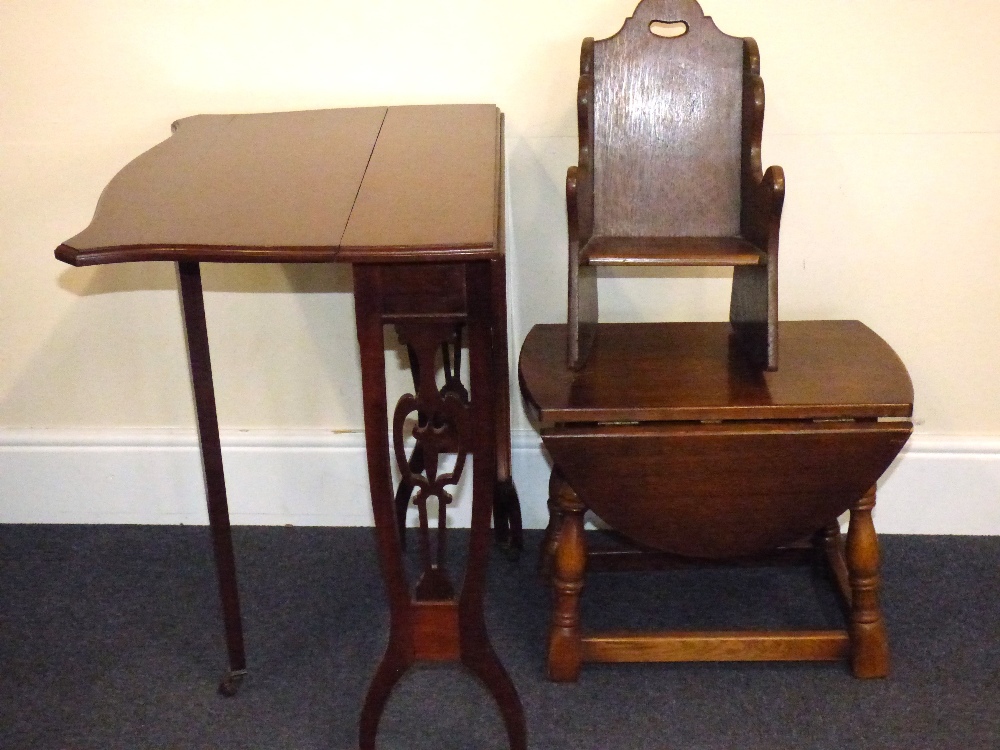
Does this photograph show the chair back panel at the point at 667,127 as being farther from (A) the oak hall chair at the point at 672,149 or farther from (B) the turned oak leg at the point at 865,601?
(B) the turned oak leg at the point at 865,601

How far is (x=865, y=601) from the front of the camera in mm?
1607

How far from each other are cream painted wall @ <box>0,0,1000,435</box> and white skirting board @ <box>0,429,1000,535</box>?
3.2 inches

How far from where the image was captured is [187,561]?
1.99 metres

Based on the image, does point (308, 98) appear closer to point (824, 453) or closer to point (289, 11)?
point (289, 11)

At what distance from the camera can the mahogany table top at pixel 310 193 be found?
A: 113cm

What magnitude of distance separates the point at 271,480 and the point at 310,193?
0.94m

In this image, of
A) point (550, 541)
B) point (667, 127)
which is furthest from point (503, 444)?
point (667, 127)

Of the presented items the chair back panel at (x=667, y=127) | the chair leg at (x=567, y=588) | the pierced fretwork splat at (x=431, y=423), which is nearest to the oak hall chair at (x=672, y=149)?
the chair back panel at (x=667, y=127)

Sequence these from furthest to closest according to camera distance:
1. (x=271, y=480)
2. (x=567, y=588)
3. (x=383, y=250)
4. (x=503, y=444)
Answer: (x=271, y=480)
(x=503, y=444)
(x=567, y=588)
(x=383, y=250)

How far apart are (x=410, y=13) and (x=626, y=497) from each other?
934mm

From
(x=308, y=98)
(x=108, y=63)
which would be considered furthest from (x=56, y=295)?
(x=308, y=98)

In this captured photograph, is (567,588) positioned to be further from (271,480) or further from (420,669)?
(271,480)

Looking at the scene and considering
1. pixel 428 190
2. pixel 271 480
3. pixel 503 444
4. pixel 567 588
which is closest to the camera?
pixel 428 190

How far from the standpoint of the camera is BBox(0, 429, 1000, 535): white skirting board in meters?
1.97
